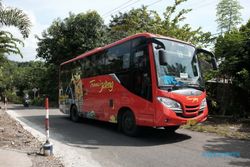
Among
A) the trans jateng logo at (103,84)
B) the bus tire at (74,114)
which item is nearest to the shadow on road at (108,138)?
the trans jateng logo at (103,84)

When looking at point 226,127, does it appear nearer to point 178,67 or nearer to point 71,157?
point 178,67

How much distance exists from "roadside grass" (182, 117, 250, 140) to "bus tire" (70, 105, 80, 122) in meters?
5.75

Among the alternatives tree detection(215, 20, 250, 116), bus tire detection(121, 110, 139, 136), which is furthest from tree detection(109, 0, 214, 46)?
bus tire detection(121, 110, 139, 136)

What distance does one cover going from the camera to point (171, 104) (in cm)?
955

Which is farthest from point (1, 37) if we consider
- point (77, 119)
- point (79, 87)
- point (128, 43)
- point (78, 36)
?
point (78, 36)

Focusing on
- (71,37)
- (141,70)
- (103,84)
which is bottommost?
(103,84)

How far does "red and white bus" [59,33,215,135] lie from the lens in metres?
9.60

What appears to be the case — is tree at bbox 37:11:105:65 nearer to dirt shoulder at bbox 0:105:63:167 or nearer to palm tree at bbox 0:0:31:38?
palm tree at bbox 0:0:31:38

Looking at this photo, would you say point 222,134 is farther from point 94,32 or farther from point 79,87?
point 94,32

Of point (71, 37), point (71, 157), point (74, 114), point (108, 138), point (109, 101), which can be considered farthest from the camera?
point (71, 37)

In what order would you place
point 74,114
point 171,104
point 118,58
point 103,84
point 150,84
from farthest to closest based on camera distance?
point 74,114 < point 103,84 < point 118,58 < point 150,84 < point 171,104

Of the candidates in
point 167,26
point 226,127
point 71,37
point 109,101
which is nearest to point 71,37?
point 71,37

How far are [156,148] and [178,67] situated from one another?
275 cm

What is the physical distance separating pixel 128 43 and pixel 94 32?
73.7ft
